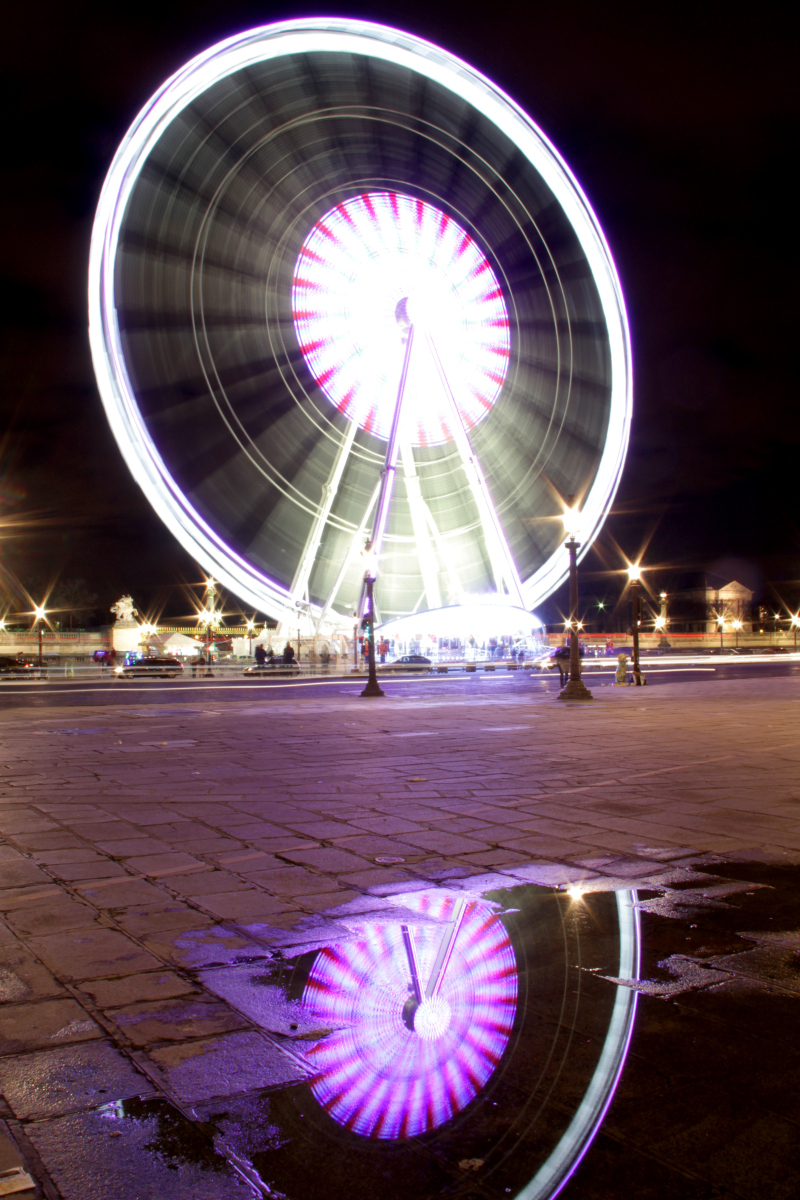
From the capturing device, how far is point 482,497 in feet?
91.6

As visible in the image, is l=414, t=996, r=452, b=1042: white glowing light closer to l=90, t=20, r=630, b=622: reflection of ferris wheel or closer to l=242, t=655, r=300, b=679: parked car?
l=90, t=20, r=630, b=622: reflection of ferris wheel

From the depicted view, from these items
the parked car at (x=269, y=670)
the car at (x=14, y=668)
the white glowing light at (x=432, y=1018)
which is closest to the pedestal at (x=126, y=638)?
the car at (x=14, y=668)

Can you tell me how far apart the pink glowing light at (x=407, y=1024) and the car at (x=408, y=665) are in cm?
3048

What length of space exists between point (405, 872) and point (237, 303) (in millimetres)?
23785

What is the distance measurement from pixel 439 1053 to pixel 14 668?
39296mm

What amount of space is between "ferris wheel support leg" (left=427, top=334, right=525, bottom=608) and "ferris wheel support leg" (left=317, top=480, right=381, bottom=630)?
4540mm

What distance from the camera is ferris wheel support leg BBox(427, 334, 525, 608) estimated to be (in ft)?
88.8

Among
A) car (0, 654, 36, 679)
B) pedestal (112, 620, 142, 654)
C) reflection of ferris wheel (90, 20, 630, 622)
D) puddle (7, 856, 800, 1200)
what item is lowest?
puddle (7, 856, 800, 1200)

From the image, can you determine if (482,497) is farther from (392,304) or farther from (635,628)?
(635,628)

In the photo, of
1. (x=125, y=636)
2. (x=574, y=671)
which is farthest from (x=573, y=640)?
(x=125, y=636)

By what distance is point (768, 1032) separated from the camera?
233 cm

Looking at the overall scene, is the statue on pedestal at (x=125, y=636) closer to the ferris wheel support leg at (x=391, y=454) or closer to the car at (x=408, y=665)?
the car at (x=408, y=665)

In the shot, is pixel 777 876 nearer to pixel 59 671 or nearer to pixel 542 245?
pixel 542 245

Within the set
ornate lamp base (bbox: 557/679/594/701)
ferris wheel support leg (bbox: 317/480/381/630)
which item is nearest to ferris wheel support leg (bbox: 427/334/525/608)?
ferris wheel support leg (bbox: 317/480/381/630)
